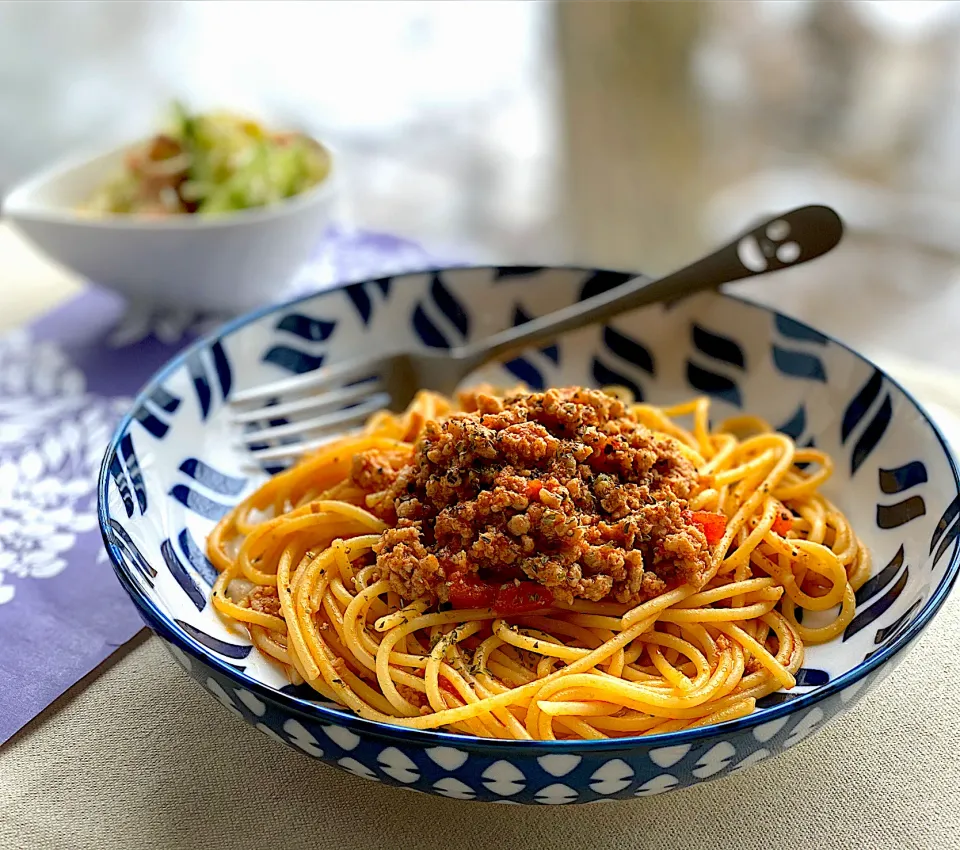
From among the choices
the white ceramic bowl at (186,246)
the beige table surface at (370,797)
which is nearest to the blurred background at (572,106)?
the white ceramic bowl at (186,246)

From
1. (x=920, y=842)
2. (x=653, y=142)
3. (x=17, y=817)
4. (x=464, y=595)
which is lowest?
(x=653, y=142)

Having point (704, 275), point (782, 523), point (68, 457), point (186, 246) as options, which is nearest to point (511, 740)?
point (782, 523)

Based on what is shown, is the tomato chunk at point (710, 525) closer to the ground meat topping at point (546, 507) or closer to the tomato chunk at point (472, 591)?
the ground meat topping at point (546, 507)

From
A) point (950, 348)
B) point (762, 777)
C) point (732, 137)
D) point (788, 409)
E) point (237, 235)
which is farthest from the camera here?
point (732, 137)

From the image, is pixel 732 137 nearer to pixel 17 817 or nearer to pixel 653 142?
pixel 653 142

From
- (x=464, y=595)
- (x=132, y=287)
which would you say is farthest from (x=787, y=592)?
(x=132, y=287)

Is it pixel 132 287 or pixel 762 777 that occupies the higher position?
pixel 132 287

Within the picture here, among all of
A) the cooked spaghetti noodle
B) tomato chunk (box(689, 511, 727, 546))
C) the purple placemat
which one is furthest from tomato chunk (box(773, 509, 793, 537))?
the purple placemat
